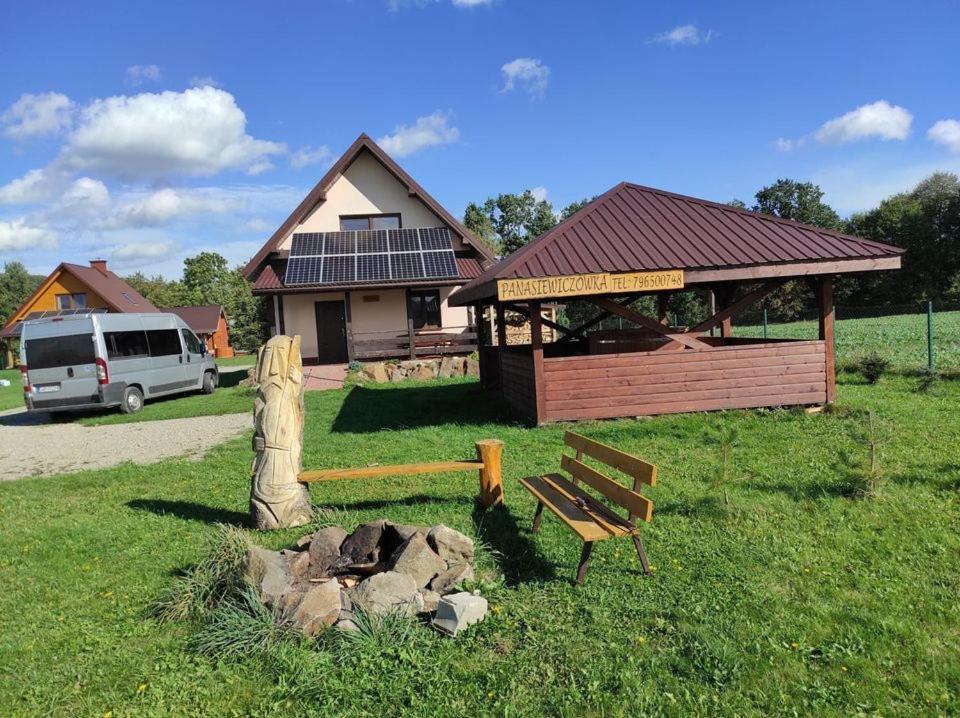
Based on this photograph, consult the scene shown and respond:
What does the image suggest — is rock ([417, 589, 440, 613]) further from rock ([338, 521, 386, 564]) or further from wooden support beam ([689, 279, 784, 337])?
wooden support beam ([689, 279, 784, 337])

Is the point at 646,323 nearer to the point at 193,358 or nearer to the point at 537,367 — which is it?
the point at 537,367

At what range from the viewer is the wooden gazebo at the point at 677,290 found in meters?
9.23

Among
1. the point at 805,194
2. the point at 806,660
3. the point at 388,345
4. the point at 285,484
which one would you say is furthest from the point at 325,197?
the point at 805,194

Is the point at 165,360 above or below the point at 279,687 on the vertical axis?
above

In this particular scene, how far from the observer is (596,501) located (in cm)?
483

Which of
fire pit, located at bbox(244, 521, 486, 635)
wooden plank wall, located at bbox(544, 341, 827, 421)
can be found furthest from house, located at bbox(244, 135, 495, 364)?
fire pit, located at bbox(244, 521, 486, 635)

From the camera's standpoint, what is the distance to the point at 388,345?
2042 centimetres

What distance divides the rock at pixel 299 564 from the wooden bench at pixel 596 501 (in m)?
1.80

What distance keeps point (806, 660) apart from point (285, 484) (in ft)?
13.8

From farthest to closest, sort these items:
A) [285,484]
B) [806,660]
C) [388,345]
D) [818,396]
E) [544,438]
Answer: [388,345], [818,396], [544,438], [285,484], [806,660]

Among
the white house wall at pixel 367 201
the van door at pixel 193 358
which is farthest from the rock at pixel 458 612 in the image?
the white house wall at pixel 367 201

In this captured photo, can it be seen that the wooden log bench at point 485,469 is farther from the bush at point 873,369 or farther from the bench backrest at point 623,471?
the bush at point 873,369

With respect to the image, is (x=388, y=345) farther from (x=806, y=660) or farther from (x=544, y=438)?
(x=806, y=660)

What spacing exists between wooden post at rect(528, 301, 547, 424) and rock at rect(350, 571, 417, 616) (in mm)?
5928
